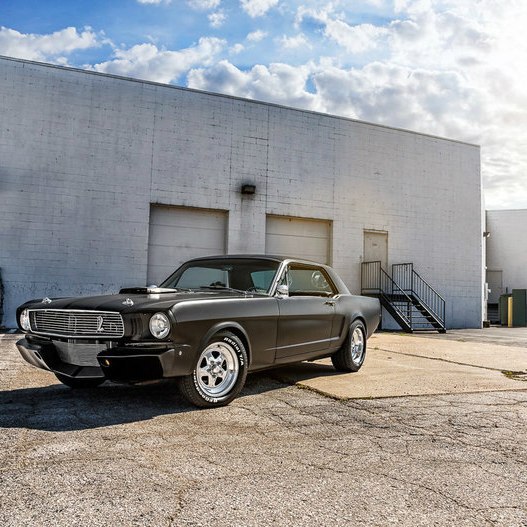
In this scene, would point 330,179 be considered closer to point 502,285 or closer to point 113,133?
point 113,133

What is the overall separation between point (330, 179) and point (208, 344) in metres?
13.8

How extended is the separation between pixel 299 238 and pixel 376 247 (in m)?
2.95

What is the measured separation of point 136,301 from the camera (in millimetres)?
4387

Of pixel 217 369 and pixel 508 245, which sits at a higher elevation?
pixel 508 245

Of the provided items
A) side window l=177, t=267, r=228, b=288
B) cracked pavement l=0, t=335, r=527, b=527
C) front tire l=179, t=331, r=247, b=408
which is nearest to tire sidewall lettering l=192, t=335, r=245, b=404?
front tire l=179, t=331, r=247, b=408

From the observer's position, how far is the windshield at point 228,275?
215 inches

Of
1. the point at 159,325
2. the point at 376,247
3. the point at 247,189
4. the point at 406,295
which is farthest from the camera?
the point at 376,247

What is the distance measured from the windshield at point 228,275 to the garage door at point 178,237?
30.4ft

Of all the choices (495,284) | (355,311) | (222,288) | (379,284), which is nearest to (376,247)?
(379,284)

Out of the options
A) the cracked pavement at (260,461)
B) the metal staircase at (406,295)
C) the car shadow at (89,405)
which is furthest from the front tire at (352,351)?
the metal staircase at (406,295)

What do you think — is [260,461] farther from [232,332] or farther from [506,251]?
[506,251]

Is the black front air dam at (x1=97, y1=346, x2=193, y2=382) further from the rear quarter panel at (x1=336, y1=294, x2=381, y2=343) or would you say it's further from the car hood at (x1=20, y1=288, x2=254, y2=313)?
the rear quarter panel at (x1=336, y1=294, x2=381, y2=343)

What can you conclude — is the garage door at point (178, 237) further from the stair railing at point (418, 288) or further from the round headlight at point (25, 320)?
the round headlight at point (25, 320)

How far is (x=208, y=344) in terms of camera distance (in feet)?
14.6
